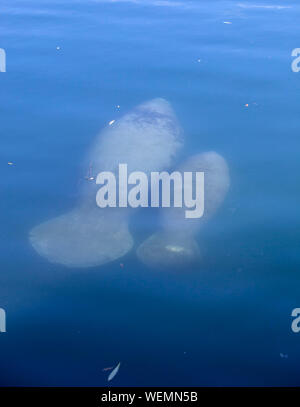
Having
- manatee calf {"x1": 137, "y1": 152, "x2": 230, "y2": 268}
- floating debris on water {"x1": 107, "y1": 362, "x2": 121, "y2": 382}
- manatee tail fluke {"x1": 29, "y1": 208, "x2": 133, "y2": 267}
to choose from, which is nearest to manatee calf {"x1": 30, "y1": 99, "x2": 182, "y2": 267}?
manatee tail fluke {"x1": 29, "y1": 208, "x2": 133, "y2": 267}

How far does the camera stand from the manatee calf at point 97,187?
3.09 meters

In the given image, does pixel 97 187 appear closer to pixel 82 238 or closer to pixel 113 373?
pixel 82 238

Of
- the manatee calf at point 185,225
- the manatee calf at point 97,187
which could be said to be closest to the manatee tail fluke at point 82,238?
the manatee calf at point 97,187

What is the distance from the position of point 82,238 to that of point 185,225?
28.7 inches

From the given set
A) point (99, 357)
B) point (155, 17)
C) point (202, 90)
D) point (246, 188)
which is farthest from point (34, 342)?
point (155, 17)

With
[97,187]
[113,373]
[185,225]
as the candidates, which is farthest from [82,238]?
[113,373]

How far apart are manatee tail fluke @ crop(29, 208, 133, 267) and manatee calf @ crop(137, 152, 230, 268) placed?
18 centimetres

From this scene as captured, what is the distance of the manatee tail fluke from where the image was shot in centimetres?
304

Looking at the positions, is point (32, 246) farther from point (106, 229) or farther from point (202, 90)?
point (202, 90)

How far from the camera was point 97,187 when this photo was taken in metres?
3.60

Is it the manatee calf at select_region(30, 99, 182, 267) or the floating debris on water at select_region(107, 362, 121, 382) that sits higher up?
the manatee calf at select_region(30, 99, 182, 267)
